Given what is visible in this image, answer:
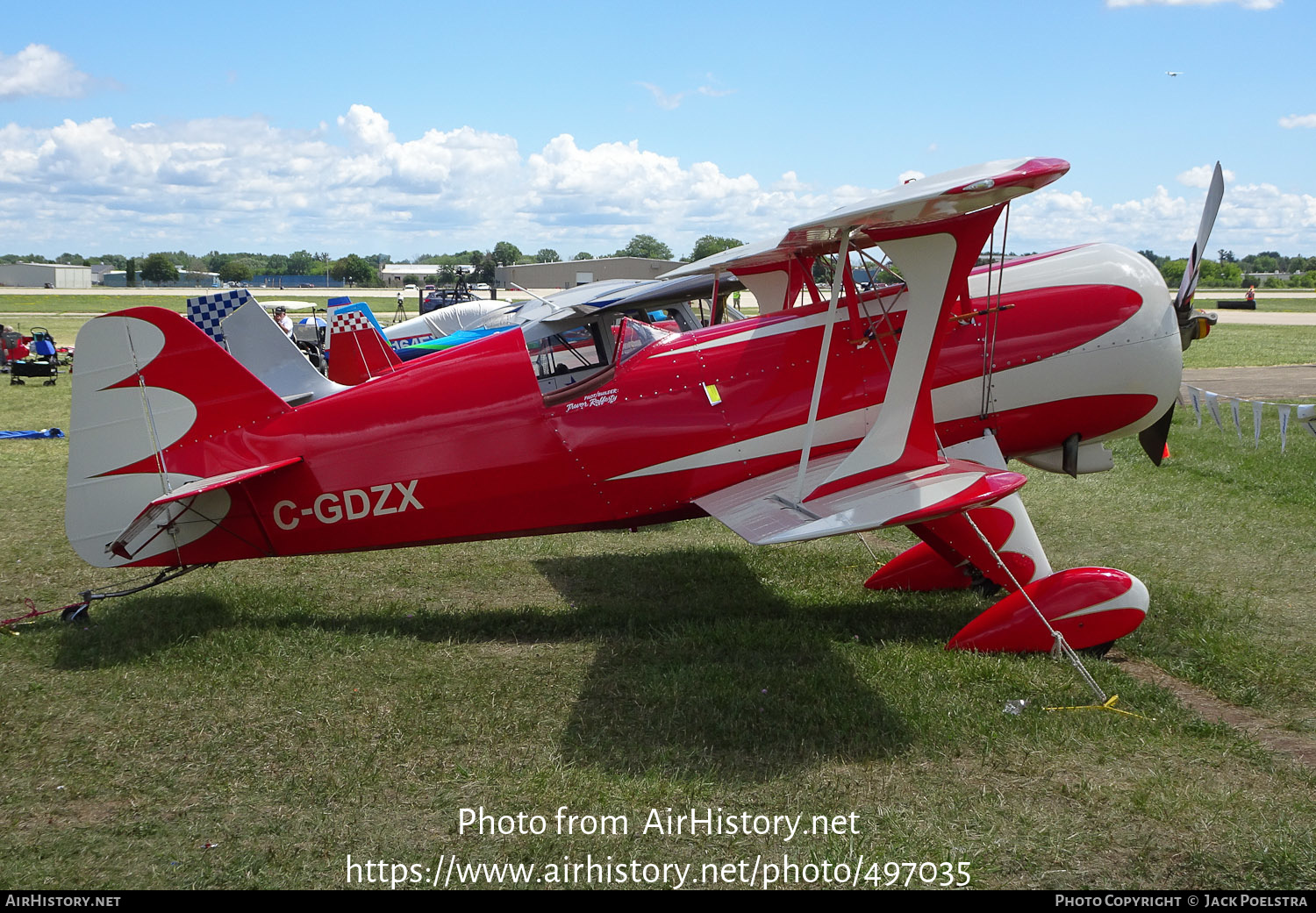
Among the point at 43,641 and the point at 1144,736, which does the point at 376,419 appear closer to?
the point at 43,641

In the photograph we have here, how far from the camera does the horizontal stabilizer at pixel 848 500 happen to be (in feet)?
15.0

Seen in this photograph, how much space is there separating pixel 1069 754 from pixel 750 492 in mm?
2250

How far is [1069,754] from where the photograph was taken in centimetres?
422

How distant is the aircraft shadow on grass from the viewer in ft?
14.4

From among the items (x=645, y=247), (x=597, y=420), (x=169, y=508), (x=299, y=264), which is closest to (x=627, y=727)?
(x=597, y=420)

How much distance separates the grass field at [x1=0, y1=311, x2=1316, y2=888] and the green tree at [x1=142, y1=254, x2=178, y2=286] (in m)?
140

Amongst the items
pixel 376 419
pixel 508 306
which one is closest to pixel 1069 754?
pixel 376 419

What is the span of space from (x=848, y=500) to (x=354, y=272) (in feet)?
468

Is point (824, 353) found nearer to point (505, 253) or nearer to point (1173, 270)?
point (1173, 270)

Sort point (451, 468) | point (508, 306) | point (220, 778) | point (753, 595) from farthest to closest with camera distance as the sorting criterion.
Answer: point (508, 306)
point (753, 595)
point (451, 468)
point (220, 778)

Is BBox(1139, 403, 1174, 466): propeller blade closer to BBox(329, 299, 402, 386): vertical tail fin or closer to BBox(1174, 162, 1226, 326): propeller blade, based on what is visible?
BBox(1174, 162, 1226, 326): propeller blade

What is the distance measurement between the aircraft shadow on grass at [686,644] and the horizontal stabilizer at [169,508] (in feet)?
1.73

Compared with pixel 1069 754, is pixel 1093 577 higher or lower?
higher

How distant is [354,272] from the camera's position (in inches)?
5428
